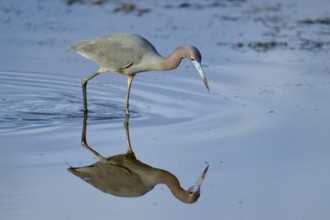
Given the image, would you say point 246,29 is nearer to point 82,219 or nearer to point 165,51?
point 165,51

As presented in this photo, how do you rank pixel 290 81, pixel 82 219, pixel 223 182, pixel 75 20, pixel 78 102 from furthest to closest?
pixel 75 20 → pixel 290 81 → pixel 78 102 → pixel 223 182 → pixel 82 219

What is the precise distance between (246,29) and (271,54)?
1.42 metres

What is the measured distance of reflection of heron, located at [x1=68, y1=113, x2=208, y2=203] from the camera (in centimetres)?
622

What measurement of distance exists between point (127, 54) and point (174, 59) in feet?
1.81

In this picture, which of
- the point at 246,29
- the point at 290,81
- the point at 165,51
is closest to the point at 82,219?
the point at 290,81

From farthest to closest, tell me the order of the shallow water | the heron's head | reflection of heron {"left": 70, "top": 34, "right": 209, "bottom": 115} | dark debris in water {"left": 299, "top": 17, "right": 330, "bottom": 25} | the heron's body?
1. dark debris in water {"left": 299, "top": 17, "right": 330, "bottom": 25}
2. the heron's body
3. reflection of heron {"left": 70, "top": 34, "right": 209, "bottom": 115}
4. the heron's head
5. the shallow water

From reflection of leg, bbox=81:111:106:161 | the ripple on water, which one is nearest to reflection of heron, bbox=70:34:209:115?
the ripple on water

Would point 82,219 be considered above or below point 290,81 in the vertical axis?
above

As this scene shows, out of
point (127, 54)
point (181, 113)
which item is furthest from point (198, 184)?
point (127, 54)

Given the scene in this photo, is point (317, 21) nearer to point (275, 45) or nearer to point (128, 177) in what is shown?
point (275, 45)

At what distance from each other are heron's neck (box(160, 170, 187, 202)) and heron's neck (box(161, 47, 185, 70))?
1.73m

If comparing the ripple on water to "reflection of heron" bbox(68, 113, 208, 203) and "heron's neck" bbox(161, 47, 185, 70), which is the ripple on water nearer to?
"heron's neck" bbox(161, 47, 185, 70)

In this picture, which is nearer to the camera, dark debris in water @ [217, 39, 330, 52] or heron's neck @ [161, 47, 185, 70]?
heron's neck @ [161, 47, 185, 70]

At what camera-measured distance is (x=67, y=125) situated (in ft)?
26.3
